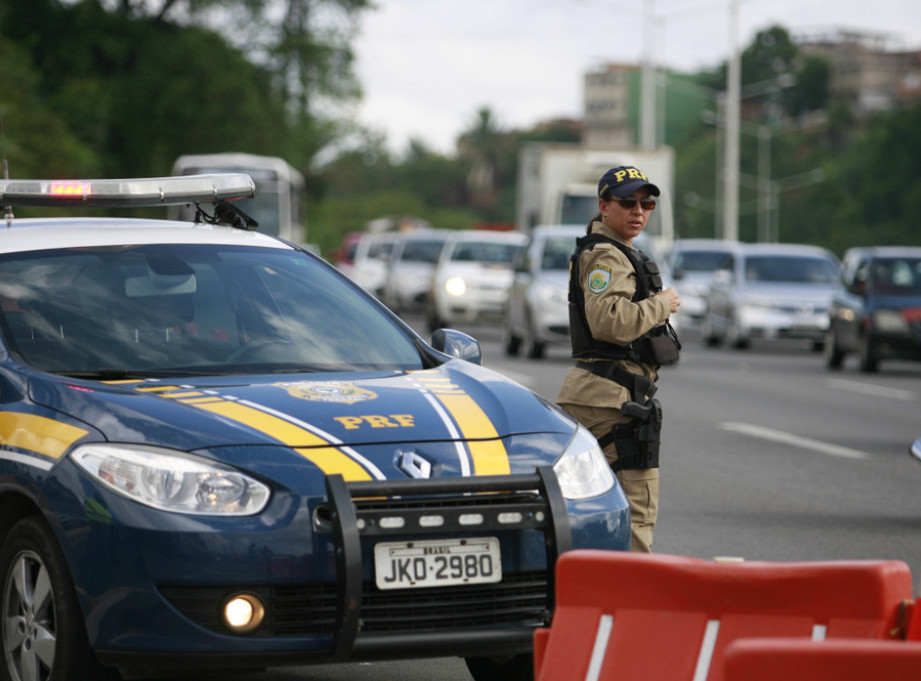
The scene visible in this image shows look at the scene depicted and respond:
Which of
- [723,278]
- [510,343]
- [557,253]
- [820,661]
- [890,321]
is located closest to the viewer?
[820,661]

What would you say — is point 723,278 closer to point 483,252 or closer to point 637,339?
point 483,252

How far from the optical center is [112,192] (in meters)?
7.18

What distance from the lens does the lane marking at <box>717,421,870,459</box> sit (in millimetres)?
14562

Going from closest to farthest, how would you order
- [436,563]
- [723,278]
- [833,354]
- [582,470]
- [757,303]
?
1. [436,563]
2. [582,470]
3. [833,354]
4. [757,303]
5. [723,278]

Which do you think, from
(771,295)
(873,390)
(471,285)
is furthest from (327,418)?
(471,285)

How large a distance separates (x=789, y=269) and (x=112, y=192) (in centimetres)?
2486

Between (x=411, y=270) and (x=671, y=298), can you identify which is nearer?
(x=671, y=298)

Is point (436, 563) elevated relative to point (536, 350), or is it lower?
elevated

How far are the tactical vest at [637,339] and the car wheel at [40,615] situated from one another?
2.34 m

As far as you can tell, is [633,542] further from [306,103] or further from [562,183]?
[306,103]

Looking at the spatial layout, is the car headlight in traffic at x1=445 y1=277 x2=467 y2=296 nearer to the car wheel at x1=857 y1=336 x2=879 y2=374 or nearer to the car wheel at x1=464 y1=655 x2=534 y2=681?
the car wheel at x1=857 y1=336 x2=879 y2=374

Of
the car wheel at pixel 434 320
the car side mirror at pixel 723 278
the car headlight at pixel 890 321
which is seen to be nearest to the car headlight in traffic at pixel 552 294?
the car headlight at pixel 890 321

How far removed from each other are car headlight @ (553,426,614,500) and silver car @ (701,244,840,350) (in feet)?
79.5

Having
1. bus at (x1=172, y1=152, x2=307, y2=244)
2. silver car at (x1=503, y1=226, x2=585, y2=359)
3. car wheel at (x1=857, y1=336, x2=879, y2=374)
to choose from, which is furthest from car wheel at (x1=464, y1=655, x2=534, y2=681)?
bus at (x1=172, y1=152, x2=307, y2=244)
